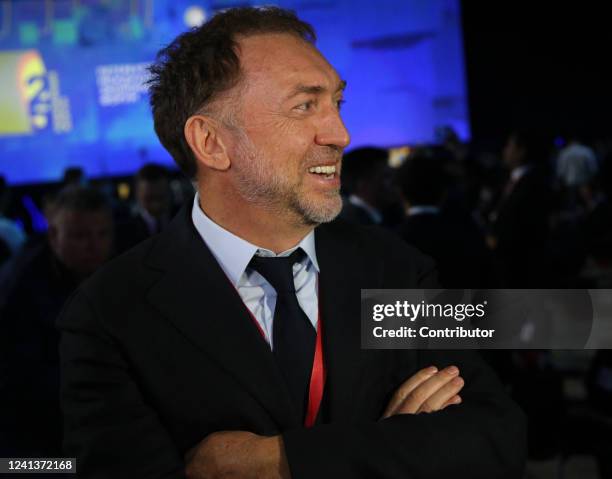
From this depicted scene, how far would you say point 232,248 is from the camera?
132 centimetres

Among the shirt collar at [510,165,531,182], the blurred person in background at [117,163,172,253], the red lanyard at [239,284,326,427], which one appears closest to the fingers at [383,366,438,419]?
the red lanyard at [239,284,326,427]

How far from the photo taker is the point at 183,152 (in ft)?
4.72

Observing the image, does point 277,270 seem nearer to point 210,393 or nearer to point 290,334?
point 290,334

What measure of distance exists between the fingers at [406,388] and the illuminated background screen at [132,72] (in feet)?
22.7

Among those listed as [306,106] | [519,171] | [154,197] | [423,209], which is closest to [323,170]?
[306,106]

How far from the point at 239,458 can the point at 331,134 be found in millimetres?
588

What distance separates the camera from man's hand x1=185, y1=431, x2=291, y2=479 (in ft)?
3.72

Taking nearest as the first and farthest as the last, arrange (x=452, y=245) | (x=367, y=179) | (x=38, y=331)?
(x=38, y=331) < (x=452, y=245) < (x=367, y=179)

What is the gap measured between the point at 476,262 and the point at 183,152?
170 centimetres

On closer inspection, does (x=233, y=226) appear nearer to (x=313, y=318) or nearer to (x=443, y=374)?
(x=313, y=318)

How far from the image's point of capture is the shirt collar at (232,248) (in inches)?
51.4

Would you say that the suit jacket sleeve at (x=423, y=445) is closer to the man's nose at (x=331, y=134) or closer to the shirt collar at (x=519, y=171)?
the man's nose at (x=331, y=134)

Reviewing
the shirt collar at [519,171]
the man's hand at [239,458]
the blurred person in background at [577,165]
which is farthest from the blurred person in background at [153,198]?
the blurred person in background at [577,165]

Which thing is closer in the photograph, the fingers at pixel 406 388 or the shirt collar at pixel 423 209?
the fingers at pixel 406 388
